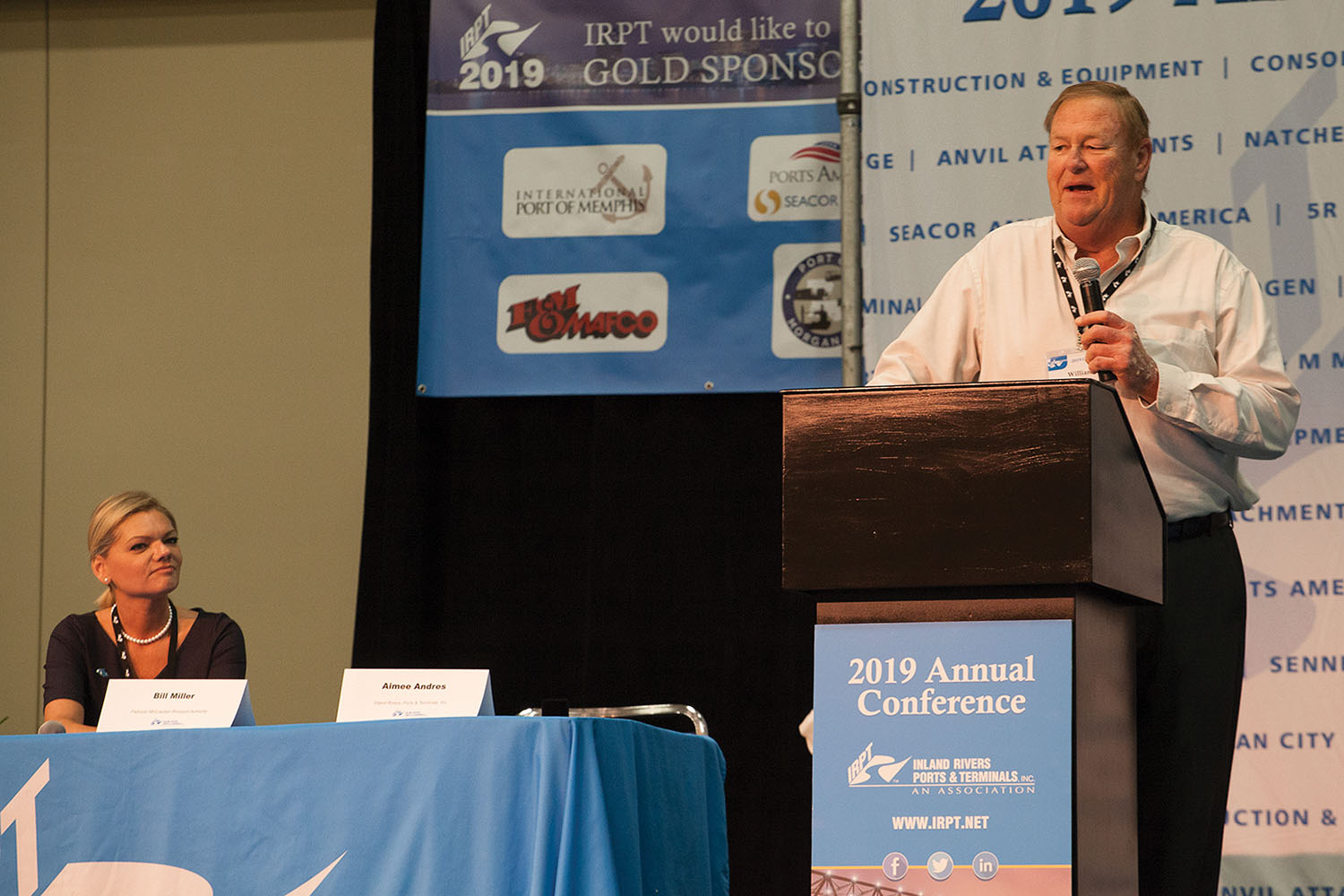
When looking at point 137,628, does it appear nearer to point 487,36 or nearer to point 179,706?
point 179,706

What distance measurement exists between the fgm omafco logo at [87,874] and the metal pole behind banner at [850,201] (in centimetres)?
224

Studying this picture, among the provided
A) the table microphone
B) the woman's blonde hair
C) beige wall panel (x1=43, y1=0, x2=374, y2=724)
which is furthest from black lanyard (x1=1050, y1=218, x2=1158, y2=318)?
beige wall panel (x1=43, y1=0, x2=374, y2=724)

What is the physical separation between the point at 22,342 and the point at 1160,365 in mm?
4205

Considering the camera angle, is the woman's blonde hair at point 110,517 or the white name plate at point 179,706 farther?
the woman's blonde hair at point 110,517

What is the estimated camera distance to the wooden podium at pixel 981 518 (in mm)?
1827

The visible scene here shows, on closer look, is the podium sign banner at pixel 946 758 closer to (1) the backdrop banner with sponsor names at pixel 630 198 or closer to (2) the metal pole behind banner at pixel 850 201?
(2) the metal pole behind banner at pixel 850 201

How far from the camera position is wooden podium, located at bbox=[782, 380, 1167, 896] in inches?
71.9

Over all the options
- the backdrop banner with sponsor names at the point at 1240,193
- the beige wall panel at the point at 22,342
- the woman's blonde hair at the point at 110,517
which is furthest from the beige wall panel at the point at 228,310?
the backdrop banner with sponsor names at the point at 1240,193

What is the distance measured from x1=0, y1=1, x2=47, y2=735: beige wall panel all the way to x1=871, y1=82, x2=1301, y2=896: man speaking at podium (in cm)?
370

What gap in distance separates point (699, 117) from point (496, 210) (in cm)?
62

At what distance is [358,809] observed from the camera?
2.18 metres

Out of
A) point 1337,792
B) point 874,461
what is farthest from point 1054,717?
point 1337,792

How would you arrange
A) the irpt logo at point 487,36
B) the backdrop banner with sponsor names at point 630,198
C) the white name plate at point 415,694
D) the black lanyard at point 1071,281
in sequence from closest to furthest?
the white name plate at point 415,694
the black lanyard at point 1071,281
the backdrop banner with sponsor names at point 630,198
the irpt logo at point 487,36

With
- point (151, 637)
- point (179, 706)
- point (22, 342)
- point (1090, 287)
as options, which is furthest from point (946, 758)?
point (22, 342)
